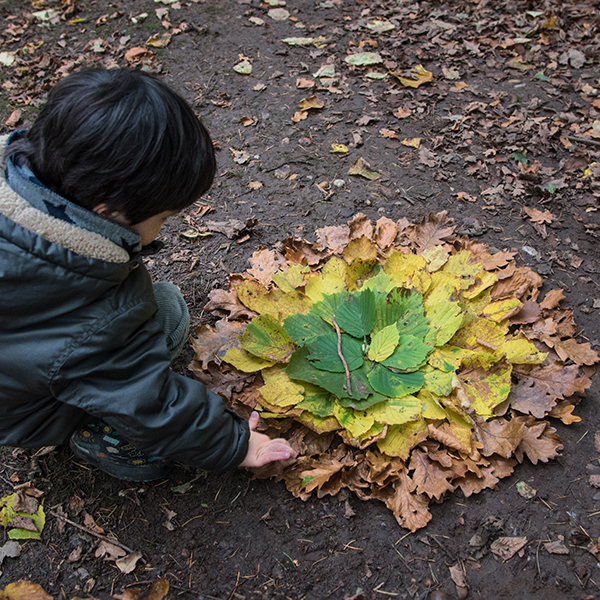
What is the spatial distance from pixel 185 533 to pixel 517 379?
1351 mm

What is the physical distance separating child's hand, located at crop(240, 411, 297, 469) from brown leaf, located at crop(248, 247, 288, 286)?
809mm

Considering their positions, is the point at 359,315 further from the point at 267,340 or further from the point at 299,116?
the point at 299,116

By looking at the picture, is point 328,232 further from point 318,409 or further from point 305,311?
point 318,409

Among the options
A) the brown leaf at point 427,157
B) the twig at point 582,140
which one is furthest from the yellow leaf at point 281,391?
the twig at point 582,140

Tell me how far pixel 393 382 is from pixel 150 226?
1015mm

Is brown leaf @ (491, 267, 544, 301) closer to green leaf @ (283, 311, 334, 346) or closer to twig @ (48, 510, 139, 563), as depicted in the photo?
green leaf @ (283, 311, 334, 346)

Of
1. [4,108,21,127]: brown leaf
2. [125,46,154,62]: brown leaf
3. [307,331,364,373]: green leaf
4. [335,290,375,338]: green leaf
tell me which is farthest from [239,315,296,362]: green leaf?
[125,46,154,62]: brown leaf

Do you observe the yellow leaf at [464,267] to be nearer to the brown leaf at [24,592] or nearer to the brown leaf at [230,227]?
the brown leaf at [230,227]

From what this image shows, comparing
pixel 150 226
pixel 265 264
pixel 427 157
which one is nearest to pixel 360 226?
pixel 265 264

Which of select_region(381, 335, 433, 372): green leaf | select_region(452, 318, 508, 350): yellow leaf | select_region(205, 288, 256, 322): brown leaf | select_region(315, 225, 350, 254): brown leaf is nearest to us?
select_region(381, 335, 433, 372): green leaf

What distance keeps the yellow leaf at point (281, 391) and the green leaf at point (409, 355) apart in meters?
0.36

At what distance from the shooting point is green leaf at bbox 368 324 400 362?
1796 millimetres

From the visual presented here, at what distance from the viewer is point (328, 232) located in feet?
8.01

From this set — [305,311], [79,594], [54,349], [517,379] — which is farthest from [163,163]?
[517,379]
